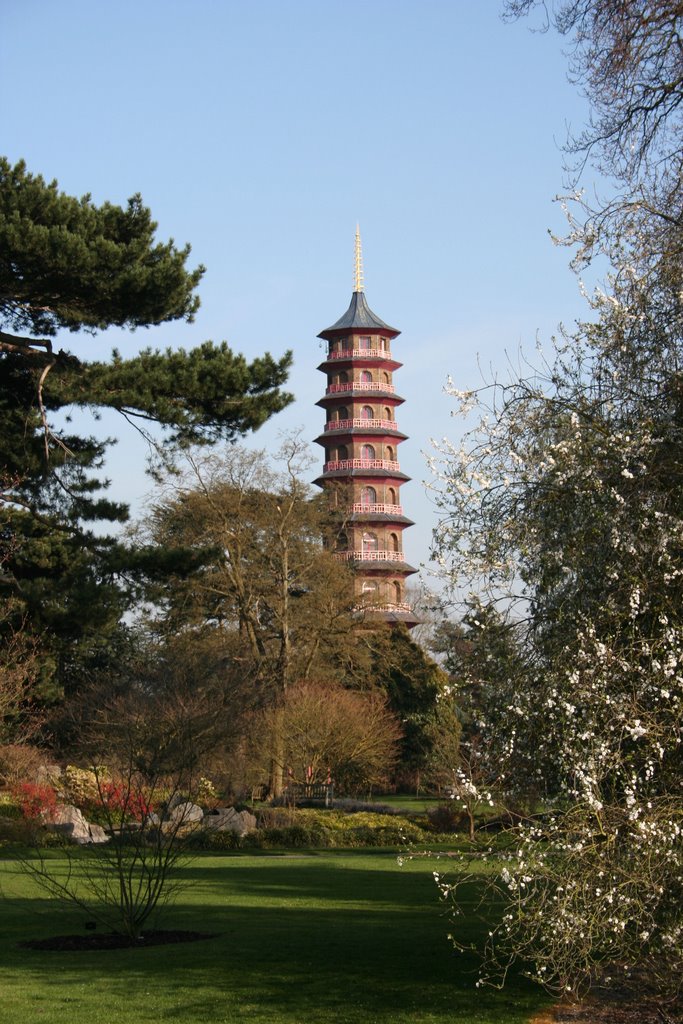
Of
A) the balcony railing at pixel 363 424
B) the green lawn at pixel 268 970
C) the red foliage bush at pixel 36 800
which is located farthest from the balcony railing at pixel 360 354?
the green lawn at pixel 268 970

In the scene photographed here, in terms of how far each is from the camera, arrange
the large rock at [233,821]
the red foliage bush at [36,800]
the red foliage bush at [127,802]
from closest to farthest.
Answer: the red foliage bush at [127,802]
the red foliage bush at [36,800]
the large rock at [233,821]

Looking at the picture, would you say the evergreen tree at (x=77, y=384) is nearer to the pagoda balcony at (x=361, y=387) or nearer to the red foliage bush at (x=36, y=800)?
the red foliage bush at (x=36, y=800)

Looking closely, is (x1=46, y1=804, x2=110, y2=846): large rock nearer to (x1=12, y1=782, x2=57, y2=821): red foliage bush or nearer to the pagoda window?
(x1=12, y1=782, x2=57, y2=821): red foliage bush

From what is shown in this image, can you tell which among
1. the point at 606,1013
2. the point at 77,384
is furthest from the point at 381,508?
the point at 606,1013

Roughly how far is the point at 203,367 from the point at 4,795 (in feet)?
45.8

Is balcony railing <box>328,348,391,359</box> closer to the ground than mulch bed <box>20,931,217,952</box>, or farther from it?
farther from it

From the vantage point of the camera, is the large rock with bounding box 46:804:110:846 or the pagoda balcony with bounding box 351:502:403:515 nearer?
the large rock with bounding box 46:804:110:846

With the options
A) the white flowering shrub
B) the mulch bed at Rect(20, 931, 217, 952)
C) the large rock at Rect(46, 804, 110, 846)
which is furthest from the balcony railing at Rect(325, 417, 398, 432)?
the white flowering shrub

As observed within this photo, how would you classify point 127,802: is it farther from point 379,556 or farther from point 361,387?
point 361,387

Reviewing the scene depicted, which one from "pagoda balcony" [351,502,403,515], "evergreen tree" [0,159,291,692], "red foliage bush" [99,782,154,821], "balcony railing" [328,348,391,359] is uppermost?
A: "balcony railing" [328,348,391,359]

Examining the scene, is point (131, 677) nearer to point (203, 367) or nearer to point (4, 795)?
point (4, 795)

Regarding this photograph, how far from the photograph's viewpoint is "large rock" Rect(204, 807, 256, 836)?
91.4 feet

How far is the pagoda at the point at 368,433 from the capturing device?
5797 centimetres

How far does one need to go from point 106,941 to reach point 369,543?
4577 cm
